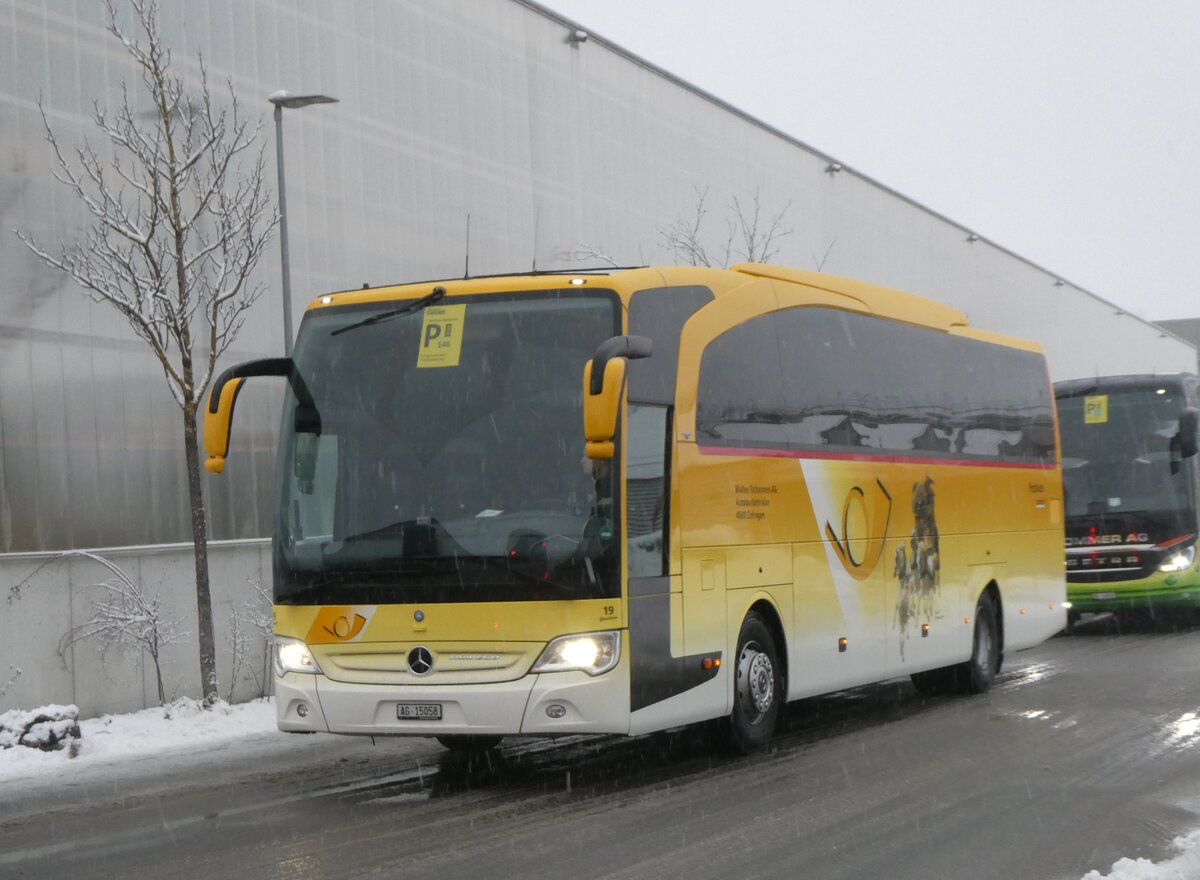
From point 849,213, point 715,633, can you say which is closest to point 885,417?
point 715,633

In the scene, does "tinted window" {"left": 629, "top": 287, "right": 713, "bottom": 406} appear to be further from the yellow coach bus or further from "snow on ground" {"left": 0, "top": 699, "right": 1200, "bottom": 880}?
"snow on ground" {"left": 0, "top": 699, "right": 1200, "bottom": 880}

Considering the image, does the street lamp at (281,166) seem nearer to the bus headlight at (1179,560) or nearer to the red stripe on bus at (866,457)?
the red stripe on bus at (866,457)

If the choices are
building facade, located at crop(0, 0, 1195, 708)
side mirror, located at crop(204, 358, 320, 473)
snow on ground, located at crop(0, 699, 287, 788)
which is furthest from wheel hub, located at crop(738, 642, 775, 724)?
snow on ground, located at crop(0, 699, 287, 788)

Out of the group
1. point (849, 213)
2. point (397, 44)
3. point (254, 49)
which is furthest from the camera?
point (849, 213)

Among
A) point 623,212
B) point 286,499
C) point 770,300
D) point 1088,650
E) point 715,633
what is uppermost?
point 623,212

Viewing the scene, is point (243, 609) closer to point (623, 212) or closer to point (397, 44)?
point (397, 44)

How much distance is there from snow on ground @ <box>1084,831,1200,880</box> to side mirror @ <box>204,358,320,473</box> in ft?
18.8

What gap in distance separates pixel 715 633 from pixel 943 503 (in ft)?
17.3

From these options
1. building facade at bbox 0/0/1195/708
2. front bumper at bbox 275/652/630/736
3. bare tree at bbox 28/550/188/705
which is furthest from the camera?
building facade at bbox 0/0/1195/708

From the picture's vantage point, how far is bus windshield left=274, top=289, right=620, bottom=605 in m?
10.2

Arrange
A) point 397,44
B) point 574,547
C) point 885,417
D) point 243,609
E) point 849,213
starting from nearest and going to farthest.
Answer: point 574,547, point 885,417, point 243,609, point 397,44, point 849,213

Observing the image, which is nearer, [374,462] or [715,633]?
[374,462]

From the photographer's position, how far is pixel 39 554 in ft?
55.3

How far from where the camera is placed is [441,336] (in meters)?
10.7
